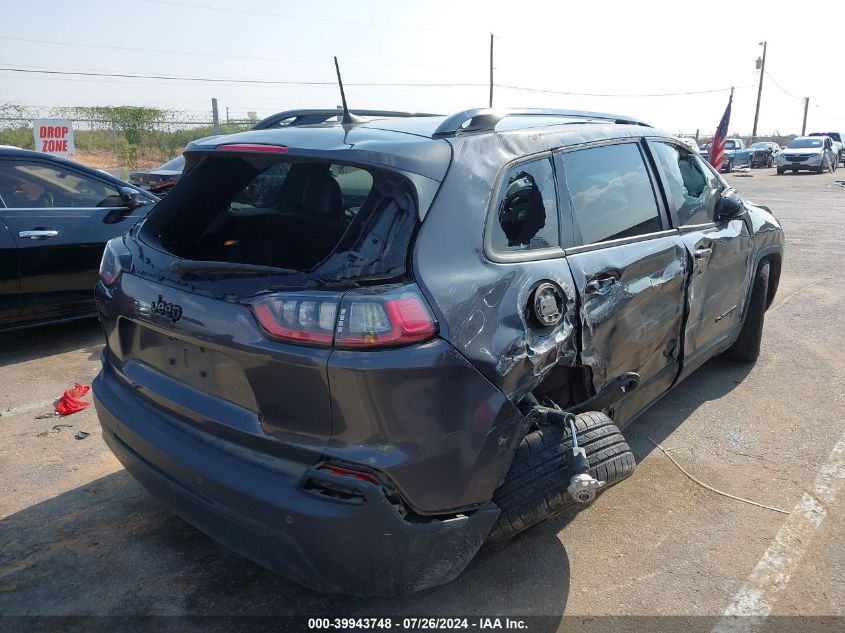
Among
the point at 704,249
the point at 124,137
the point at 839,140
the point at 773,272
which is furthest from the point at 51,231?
the point at 839,140

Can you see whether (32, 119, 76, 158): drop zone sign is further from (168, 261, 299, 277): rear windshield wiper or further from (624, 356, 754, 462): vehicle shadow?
(168, 261, 299, 277): rear windshield wiper

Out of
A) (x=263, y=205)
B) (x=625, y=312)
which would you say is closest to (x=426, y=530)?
(x=625, y=312)

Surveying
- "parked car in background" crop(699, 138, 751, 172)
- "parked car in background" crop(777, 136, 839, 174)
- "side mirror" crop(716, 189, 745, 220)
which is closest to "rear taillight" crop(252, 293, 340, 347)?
"side mirror" crop(716, 189, 745, 220)

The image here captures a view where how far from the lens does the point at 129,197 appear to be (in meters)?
5.87

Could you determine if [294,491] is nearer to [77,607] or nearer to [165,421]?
[165,421]

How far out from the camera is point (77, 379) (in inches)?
195

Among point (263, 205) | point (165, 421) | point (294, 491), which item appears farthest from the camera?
point (263, 205)

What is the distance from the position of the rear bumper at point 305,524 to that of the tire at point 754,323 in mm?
3501

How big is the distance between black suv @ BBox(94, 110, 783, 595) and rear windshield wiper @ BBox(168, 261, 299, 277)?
10 millimetres

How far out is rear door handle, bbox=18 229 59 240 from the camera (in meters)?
5.27

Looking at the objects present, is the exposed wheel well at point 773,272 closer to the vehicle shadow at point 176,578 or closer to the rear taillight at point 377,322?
the vehicle shadow at point 176,578

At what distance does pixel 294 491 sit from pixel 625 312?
166 cm

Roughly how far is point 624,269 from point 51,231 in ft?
15.0

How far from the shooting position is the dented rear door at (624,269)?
111 inches
